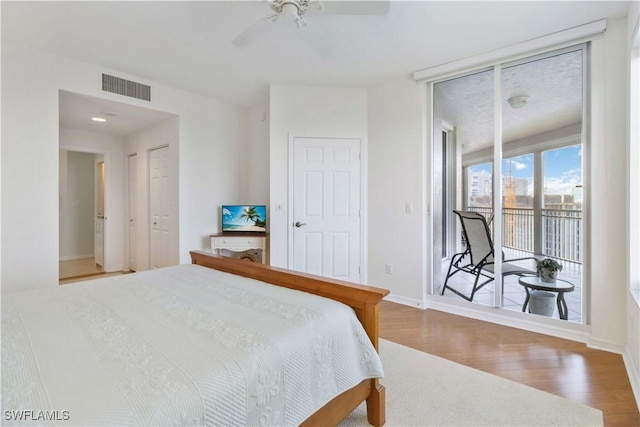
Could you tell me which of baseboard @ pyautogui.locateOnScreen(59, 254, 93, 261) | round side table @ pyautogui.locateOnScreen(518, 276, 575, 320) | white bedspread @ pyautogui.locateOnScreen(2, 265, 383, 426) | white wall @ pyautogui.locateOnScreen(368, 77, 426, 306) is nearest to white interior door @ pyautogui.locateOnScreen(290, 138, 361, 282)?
white wall @ pyautogui.locateOnScreen(368, 77, 426, 306)

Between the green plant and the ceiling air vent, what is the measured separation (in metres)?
4.57

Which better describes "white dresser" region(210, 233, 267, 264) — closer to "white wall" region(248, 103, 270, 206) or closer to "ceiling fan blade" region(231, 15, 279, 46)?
"white wall" region(248, 103, 270, 206)

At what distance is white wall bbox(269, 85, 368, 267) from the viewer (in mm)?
3738

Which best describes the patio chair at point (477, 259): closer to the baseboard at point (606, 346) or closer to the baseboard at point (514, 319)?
the baseboard at point (514, 319)

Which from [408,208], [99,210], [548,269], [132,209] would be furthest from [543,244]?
[99,210]

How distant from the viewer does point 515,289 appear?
2957 millimetres

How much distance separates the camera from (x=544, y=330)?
2.68 meters

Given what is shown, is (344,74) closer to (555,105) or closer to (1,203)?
(555,105)

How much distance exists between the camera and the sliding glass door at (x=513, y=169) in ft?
8.72

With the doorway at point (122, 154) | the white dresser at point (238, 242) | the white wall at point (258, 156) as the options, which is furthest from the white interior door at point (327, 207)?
the doorway at point (122, 154)

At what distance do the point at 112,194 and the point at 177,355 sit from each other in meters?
5.16

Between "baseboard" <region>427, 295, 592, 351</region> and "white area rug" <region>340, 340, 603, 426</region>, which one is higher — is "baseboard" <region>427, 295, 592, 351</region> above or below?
above

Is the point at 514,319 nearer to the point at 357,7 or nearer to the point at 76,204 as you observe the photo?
the point at 357,7

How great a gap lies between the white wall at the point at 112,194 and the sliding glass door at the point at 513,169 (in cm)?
505
